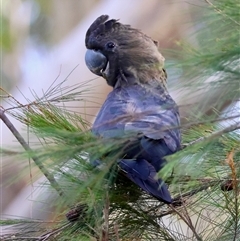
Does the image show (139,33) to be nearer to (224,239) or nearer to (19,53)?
(224,239)

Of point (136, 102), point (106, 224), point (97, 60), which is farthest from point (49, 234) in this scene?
point (97, 60)

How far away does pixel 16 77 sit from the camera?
529 cm

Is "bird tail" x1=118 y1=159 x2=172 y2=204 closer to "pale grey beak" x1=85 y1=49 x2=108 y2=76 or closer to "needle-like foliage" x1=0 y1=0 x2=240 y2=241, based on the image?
"needle-like foliage" x1=0 y1=0 x2=240 y2=241

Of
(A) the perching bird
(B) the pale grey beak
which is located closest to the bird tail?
(A) the perching bird

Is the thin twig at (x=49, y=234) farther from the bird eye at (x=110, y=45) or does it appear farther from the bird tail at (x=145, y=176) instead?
the bird eye at (x=110, y=45)

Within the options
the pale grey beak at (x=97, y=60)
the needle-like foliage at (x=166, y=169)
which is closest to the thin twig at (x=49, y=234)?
the needle-like foliage at (x=166, y=169)

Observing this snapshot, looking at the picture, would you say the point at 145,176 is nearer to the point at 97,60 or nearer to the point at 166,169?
the point at 166,169

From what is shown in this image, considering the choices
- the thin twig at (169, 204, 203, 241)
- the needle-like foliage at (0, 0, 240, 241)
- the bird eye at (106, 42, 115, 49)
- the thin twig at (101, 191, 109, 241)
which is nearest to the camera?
the needle-like foliage at (0, 0, 240, 241)

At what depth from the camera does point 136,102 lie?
1.41m

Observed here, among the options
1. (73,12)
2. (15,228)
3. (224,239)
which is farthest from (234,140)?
(73,12)

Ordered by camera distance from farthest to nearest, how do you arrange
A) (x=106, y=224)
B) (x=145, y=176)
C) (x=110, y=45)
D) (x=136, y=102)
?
(x=110, y=45)
(x=136, y=102)
(x=145, y=176)
(x=106, y=224)

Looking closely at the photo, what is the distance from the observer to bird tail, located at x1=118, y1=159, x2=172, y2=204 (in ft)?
3.65

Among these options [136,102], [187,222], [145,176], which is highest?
[136,102]

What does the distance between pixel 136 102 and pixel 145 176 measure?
12.1 inches
